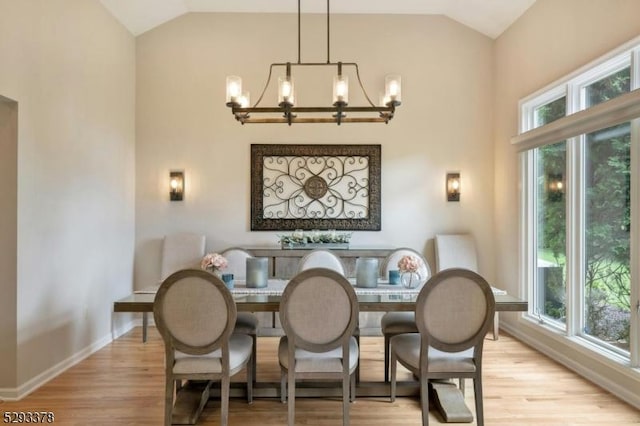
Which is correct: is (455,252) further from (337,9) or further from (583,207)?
(337,9)

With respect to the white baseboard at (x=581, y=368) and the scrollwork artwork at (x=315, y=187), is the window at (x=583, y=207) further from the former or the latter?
the scrollwork artwork at (x=315, y=187)

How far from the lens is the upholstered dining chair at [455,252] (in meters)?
4.70

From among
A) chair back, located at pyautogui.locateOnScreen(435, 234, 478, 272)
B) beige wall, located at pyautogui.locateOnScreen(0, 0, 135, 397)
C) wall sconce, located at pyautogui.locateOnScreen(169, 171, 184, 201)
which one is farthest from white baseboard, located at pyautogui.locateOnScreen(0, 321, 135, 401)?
chair back, located at pyautogui.locateOnScreen(435, 234, 478, 272)

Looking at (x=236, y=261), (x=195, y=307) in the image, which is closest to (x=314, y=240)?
(x=236, y=261)

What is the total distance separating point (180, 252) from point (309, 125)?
6.88 feet

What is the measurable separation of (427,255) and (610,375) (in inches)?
85.3

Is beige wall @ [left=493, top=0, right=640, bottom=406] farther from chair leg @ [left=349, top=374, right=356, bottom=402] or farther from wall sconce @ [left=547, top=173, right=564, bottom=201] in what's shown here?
chair leg @ [left=349, top=374, right=356, bottom=402]

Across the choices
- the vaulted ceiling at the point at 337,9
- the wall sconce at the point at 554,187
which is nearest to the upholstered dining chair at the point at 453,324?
the wall sconce at the point at 554,187

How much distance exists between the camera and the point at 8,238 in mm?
2906

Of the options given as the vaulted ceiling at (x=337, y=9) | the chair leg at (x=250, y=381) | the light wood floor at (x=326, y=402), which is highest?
the vaulted ceiling at (x=337, y=9)

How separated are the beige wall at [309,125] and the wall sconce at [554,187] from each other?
995 mm

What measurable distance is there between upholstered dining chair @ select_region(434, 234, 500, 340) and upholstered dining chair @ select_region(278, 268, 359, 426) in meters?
2.59

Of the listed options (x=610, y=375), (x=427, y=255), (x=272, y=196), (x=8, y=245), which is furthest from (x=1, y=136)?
(x=610, y=375)

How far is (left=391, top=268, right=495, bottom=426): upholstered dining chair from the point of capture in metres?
2.37
